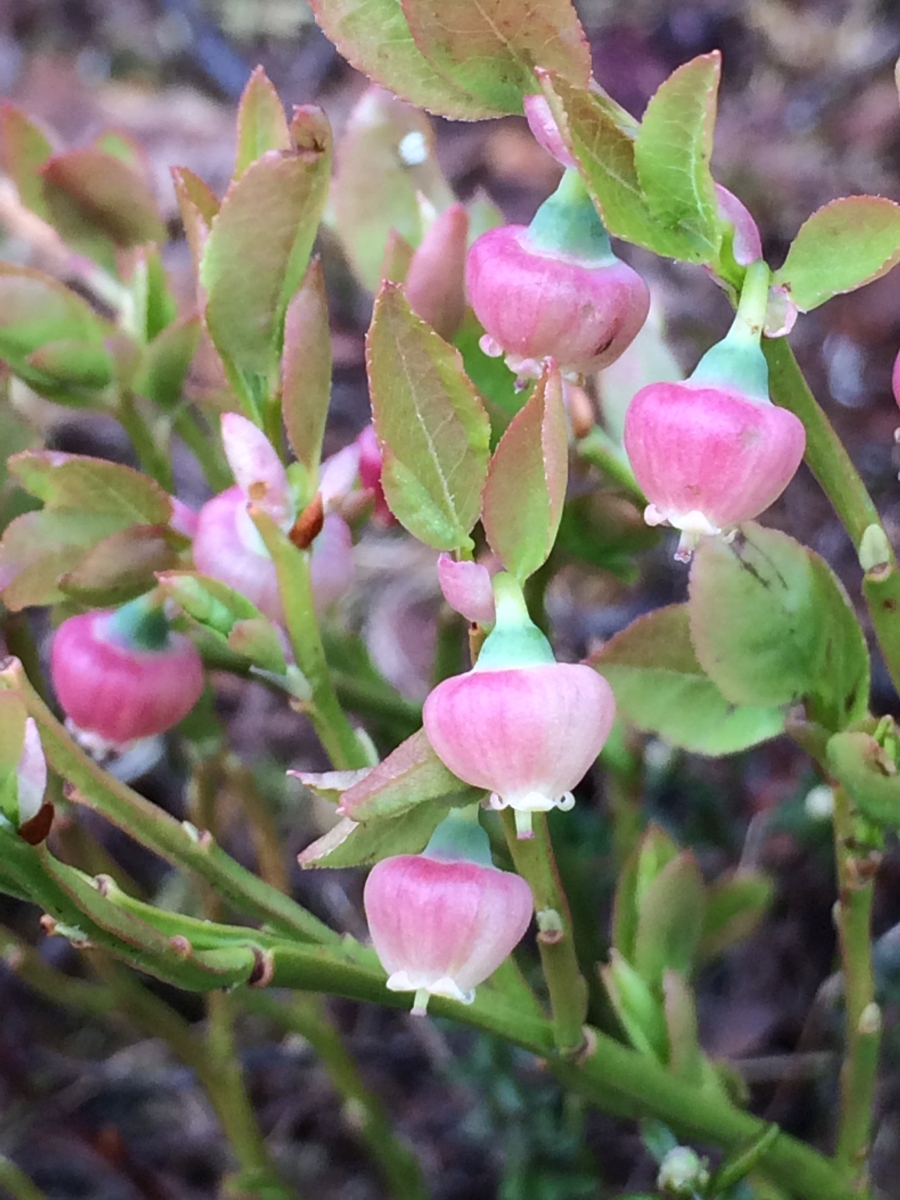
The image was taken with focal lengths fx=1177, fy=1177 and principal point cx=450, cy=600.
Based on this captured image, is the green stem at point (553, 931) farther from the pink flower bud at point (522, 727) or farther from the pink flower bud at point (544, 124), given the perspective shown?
the pink flower bud at point (544, 124)

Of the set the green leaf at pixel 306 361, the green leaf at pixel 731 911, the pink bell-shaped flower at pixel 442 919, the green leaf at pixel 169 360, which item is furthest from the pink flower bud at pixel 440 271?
the green leaf at pixel 731 911

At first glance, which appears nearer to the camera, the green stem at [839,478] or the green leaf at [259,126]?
the green stem at [839,478]

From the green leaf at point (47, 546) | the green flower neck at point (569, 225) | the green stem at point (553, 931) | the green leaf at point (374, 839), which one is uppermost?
the green flower neck at point (569, 225)

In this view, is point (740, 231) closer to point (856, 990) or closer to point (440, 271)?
point (440, 271)

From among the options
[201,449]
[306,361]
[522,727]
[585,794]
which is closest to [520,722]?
[522,727]

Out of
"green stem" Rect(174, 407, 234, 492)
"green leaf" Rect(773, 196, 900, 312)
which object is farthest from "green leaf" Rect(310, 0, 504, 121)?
"green stem" Rect(174, 407, 234, 492)

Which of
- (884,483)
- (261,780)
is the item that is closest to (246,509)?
(261,780)

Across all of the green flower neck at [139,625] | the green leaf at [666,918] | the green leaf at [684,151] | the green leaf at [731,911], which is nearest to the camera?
the green leaf at [684,151]
